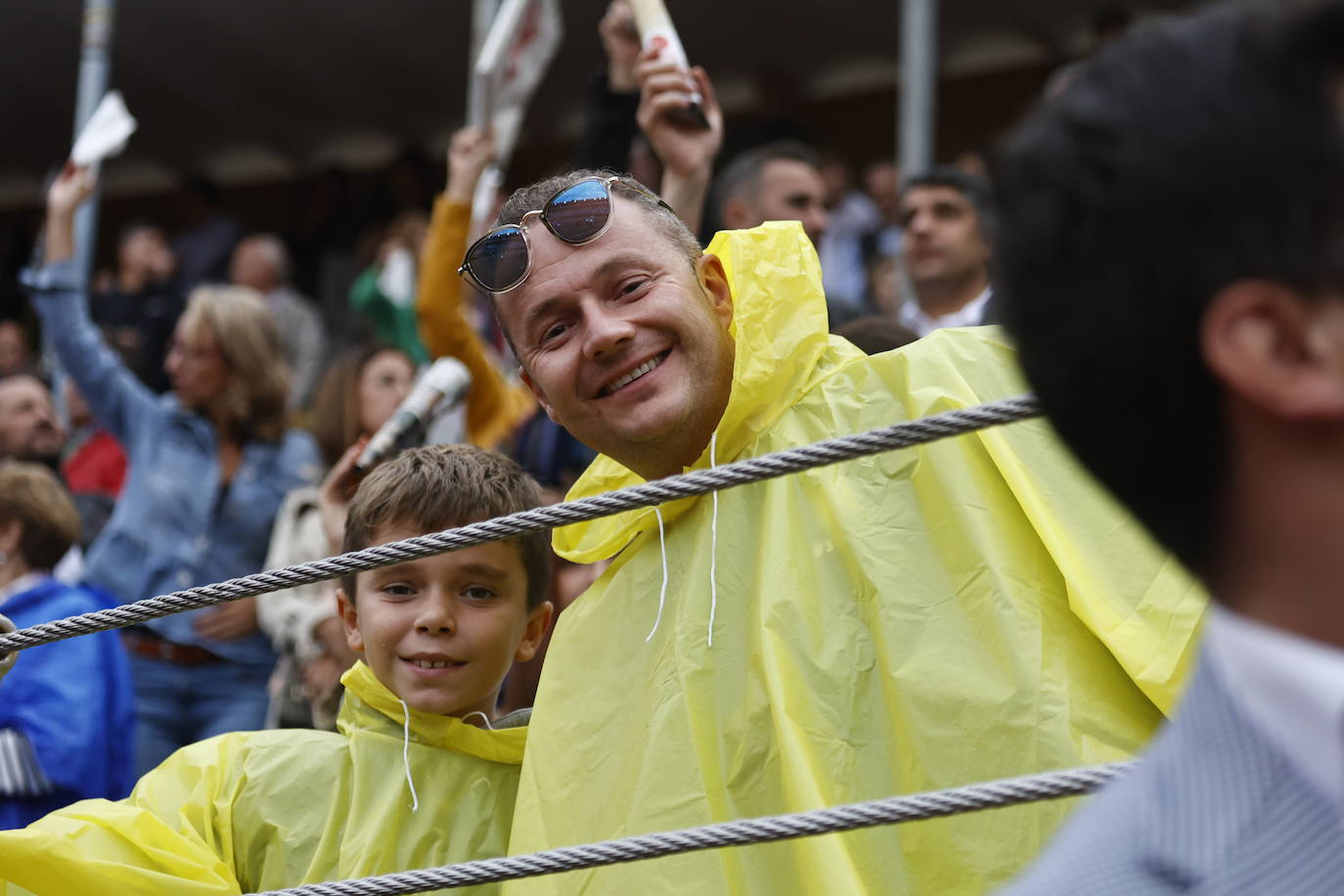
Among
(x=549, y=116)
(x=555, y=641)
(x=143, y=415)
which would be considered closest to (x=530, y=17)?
(x=143, y=415)

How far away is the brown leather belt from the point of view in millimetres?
4191

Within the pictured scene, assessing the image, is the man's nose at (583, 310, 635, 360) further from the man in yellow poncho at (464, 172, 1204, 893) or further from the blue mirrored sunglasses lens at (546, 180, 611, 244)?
the blue mirrored sunglasses lens at (546, 180, 611, 244)

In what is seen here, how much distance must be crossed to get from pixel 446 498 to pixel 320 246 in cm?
693

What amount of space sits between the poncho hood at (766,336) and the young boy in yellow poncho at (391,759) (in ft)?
1.08

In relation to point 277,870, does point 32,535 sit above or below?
above

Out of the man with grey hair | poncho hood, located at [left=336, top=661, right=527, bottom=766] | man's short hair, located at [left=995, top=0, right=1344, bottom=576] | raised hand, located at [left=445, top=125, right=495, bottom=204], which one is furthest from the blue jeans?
man's short hair, located at [left=995, top=0, right=1344, bottom=576]

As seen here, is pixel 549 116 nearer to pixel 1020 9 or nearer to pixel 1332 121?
pixel 1020 9

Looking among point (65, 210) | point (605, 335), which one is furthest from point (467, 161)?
point (605, 335)

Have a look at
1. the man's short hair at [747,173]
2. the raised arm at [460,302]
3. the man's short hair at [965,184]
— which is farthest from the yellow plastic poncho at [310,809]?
the man's short hair at [965,184]

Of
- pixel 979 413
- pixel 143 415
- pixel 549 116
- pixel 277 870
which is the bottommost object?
A: pixel 277 870

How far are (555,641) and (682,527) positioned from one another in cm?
25

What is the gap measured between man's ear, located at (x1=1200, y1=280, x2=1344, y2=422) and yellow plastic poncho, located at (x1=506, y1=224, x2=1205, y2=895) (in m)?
1.02

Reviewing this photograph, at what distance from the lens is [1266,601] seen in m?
0.91

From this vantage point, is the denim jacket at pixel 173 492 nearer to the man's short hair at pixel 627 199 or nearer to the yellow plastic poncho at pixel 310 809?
the yellow plastic poncho at pixel 310 809
